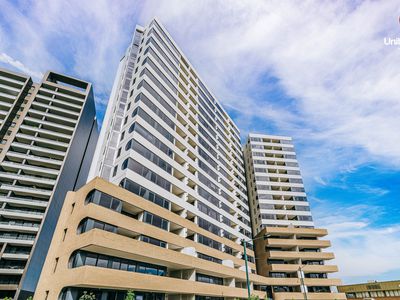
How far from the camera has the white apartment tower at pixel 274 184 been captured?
65875 mm

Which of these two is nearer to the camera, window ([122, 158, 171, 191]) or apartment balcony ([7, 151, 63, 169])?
window ([122, 158, 171, 191])

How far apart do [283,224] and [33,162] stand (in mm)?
68437

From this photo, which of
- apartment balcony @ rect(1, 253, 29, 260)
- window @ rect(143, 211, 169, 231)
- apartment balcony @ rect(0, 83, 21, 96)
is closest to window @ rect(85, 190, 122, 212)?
window @ rect(143, 211, 169, 231)

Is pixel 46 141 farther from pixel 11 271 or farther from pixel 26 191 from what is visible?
pixel 11 271

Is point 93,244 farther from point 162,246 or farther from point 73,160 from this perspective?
point 73,160

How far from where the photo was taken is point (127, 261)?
26.6 metres

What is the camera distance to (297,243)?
59719 millimetres

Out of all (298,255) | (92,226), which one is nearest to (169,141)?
(92,226)

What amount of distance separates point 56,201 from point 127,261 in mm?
47207

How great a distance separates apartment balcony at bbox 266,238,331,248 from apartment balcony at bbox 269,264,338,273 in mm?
4729

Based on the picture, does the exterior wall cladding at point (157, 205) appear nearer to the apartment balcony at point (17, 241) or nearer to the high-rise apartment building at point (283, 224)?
the high-rise apartment building at point (283, 224)

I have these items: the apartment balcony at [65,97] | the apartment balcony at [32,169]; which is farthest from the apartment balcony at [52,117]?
the apartment balcony at [32,169]

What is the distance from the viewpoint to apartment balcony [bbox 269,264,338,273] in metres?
55.7

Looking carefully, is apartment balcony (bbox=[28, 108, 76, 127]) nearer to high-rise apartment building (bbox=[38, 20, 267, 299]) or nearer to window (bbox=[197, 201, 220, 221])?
high-rise apartment building (bbox=[38, 20, 267, 299])
